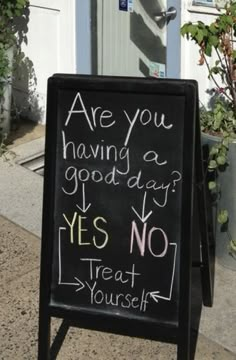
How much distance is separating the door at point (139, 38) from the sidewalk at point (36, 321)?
5.75 ft

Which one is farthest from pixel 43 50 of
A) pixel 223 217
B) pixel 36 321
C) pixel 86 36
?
pixel 36 321

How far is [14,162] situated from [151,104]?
3.01 meters

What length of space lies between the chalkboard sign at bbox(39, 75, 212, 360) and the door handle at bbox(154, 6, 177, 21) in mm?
2378

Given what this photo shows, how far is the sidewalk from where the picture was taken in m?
3.25

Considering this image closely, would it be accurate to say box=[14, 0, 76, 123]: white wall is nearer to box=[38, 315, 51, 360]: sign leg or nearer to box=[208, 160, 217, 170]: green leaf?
box=[208, 160, 217, 170]: green leaf

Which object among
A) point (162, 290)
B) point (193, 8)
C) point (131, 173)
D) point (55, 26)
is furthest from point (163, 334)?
point (55, 26)

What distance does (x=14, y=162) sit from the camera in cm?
565

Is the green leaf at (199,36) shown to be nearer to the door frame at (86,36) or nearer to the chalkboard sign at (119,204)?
the chalkboard sign at (119,204)

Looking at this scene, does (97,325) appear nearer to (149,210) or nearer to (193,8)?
(149,210)

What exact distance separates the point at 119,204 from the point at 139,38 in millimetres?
3028

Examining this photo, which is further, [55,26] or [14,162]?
[55,26]

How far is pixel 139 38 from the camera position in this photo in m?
5.63

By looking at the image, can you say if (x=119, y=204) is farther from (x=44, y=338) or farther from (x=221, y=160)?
(x=221, y=160)

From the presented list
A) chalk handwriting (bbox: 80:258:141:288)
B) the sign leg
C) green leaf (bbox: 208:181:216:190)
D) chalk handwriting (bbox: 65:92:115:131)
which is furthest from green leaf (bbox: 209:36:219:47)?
the sign leg
